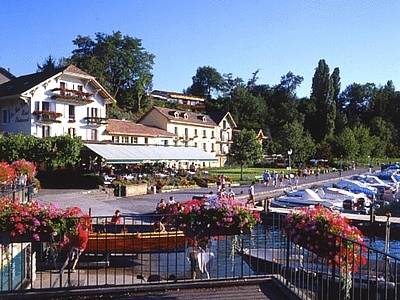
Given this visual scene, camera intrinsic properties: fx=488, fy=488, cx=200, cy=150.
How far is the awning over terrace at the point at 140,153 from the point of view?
4246 cm

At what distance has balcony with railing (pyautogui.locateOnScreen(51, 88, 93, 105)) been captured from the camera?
159ft

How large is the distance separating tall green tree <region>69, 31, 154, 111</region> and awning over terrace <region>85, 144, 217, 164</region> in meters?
29.3

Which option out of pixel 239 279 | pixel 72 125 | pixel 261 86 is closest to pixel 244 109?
pixel 261 86

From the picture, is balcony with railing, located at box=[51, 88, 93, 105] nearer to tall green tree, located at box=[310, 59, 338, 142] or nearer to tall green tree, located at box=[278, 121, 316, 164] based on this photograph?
tall green tree, located at box=[278, 121, 316, 164]

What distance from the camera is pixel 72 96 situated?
49.5 metres

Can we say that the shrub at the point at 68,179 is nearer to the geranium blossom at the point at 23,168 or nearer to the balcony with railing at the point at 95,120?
the balcony with railing at the point at 95,120

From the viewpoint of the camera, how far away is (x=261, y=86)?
12131 centimetres

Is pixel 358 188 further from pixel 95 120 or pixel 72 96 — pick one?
pixel 72 96

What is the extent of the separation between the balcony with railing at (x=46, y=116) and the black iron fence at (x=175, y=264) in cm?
2925

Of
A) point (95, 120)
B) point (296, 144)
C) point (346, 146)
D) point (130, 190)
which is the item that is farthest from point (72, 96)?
point (346, 146)

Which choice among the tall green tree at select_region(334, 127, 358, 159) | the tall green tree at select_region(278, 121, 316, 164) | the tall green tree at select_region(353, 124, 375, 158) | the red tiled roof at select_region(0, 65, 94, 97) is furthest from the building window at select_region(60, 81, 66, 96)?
the tall green tree at select_region(353, 124, 375, 158)

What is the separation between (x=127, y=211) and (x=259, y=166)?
5130cm

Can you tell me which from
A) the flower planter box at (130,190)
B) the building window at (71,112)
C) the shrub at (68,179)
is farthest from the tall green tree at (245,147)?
A: the shrub at (68,179)

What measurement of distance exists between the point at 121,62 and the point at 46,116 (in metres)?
37.8
